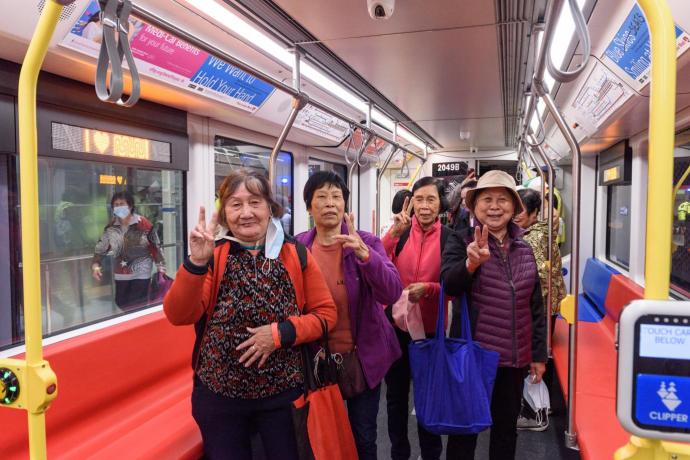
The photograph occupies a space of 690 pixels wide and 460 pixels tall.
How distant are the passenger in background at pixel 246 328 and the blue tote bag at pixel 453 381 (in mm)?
614

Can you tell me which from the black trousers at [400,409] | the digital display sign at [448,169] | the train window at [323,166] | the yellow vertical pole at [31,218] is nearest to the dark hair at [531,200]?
the black trousers at [400,409]

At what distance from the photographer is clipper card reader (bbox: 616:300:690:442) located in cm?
73

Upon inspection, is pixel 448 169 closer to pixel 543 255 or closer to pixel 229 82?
pixel 543 255

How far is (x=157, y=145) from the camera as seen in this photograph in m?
2.94

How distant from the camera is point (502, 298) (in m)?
2.08

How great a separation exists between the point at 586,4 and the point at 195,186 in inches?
106

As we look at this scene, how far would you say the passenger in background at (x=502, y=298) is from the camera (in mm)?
2088

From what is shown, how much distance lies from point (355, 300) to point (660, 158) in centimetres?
146

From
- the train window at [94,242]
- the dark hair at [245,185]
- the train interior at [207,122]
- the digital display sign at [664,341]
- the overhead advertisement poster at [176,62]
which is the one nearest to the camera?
the digital display sign at [664,341]

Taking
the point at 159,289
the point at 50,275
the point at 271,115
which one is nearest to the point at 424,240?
the point at 271,115

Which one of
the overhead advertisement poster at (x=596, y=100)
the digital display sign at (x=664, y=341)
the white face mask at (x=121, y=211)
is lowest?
the digital display sign at (x=664, y=341)

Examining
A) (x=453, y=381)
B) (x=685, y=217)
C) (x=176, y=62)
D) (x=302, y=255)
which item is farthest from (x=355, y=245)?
(x=685, y=217)

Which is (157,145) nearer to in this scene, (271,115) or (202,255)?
(271,115)

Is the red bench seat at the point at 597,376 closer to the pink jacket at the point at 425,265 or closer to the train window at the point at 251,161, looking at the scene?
the pink jacket at the point at 425,265
